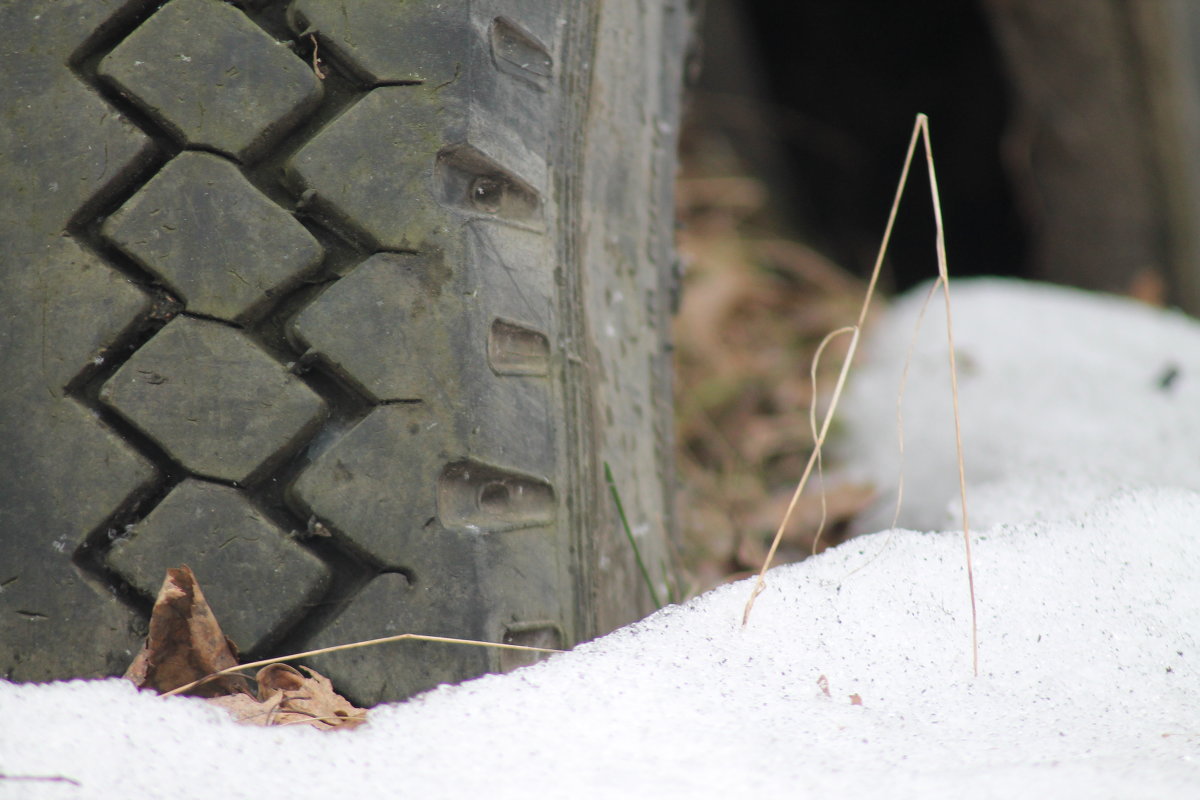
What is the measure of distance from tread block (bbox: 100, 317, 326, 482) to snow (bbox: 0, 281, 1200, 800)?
0.16 metres

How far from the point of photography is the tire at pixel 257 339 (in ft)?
2.16

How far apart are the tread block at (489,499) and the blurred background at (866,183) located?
47 cm

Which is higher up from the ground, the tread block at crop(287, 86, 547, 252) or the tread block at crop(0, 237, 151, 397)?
the tread block at crop(287, 86, 547, 252)

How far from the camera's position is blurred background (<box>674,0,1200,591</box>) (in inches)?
68.5

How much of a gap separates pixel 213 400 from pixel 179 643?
165 mm

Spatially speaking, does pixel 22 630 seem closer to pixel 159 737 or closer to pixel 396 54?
pixel 159 737

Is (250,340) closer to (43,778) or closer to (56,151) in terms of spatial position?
(56,151)

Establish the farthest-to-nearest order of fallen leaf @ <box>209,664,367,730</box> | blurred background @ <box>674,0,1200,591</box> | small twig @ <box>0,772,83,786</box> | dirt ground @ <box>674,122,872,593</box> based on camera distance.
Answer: blurred background @ <box>674,0,1200,591</box>
dirt ground @ <box>674,122,872,593</box>
fallen leaf @ <box>209,664,367,730</box>
small twig @ <box>0,772,83,786</box>

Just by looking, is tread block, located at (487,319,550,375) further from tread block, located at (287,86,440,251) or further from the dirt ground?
the dirt ground

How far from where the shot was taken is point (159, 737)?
22.9 inches

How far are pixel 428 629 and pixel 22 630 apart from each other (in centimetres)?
27

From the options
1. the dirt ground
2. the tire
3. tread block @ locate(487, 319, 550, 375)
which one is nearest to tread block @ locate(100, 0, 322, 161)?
the tire

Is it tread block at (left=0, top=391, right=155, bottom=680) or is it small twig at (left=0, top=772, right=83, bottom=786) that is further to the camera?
tread block at (left=0, top=391, right=155, bottom=680)

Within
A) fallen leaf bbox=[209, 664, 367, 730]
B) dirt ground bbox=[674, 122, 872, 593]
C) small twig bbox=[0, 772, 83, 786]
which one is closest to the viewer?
small twig bbox=[0, 772, 83, 786]
